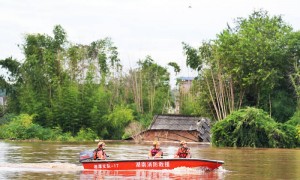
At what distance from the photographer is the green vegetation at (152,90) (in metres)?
43.0

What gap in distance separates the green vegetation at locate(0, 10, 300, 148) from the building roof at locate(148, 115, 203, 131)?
124 cm

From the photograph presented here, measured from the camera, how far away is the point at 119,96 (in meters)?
63.9

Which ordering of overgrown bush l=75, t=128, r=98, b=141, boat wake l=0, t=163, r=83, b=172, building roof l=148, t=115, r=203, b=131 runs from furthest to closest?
overgrown bush l=75, t=128, r=98, b=141 → building roof l=148, t=115, r=203, b=131 → boat wake l=0, t=163, r=83, b=172

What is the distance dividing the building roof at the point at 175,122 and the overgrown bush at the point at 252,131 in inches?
408

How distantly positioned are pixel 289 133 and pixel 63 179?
79.9ft

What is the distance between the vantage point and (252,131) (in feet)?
135

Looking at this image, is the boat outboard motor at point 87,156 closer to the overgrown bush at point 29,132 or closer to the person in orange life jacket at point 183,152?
the person in orange life jacket at point 183,152

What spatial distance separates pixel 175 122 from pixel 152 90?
12976 mm

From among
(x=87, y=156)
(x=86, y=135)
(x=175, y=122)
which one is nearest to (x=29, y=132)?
(x=86, y=135)

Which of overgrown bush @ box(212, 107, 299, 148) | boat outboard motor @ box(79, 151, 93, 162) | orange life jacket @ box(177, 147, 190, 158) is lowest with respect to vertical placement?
boat outboard motor @ box(79, 151, 93, 162)

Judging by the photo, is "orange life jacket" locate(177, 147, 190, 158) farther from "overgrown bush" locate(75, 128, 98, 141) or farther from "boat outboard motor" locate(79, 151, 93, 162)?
"overgrown bush" locate(75, 128, 98, 141)

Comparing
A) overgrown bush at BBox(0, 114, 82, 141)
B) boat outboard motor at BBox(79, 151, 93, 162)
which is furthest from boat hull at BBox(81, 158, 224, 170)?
overgrown bush at BBox(0, 114, 82, 141)

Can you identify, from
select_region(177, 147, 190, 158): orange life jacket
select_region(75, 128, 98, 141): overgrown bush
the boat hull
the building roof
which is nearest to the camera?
the boat hull

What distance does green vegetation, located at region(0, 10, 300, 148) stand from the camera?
43019 mm
